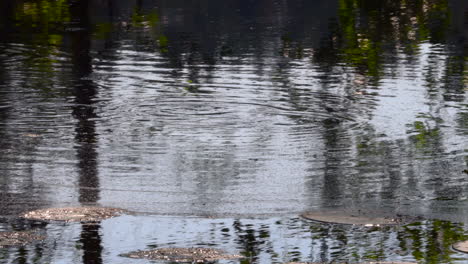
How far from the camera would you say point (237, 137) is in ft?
46.1

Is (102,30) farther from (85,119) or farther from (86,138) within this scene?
(86,138)

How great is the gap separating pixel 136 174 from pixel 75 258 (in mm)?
3486

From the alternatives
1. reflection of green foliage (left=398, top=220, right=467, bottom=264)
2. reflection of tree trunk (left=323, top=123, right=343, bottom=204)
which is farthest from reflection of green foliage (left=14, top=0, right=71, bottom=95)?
reflection of green foliage (left=398, top=220, right=467, bottom=264)

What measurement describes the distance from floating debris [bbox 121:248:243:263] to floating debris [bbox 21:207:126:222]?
126 cm

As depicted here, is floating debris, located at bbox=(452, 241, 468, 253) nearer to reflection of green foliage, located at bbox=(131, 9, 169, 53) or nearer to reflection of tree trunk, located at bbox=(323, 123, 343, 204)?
reflection of tree trunk, located at bbox=(323, 123, 343, 204)

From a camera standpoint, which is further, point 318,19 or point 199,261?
point 318,19

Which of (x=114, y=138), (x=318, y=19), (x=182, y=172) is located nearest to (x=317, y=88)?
(x=114, y=138)

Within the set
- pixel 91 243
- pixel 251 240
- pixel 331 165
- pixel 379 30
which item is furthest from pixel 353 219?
pixel 379 30

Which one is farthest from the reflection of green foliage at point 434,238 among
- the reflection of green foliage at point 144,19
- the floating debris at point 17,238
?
the reflection of green foliage at point 144,19

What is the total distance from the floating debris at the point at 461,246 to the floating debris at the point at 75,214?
9.31ft

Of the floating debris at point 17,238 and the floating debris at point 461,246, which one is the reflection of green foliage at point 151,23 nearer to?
the floating debris at point 17,238

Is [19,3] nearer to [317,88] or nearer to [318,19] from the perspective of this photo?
[318,19]

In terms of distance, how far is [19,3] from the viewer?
35625 mm

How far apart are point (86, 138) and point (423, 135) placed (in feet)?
12.7
